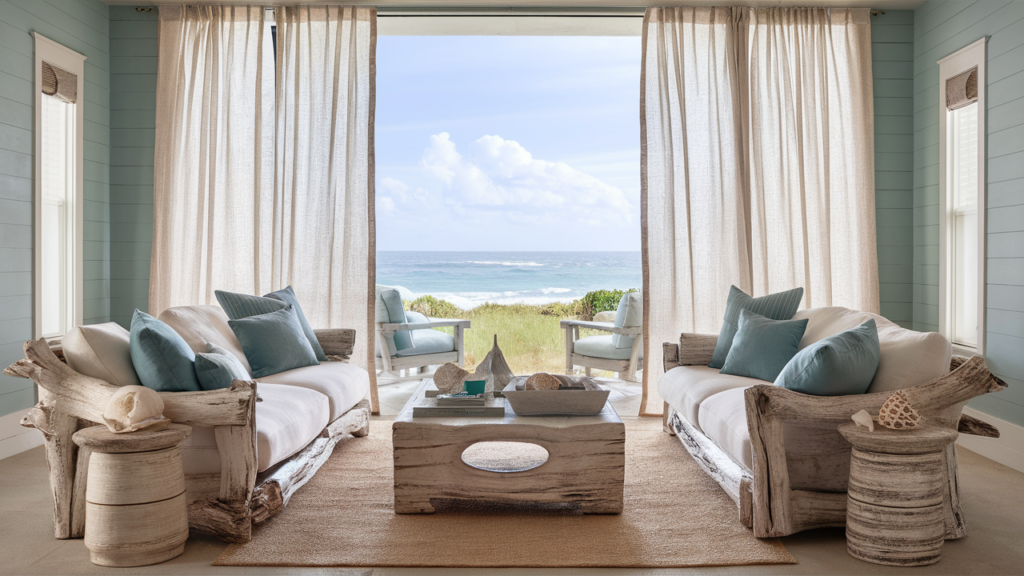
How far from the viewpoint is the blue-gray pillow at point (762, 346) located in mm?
3279

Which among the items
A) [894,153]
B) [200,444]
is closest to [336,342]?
[200,444]

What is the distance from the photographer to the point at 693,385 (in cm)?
337

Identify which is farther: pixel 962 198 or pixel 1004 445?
pixel 962 198

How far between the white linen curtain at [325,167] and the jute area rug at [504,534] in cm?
176

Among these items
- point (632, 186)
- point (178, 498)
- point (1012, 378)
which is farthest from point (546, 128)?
point (178, 498)

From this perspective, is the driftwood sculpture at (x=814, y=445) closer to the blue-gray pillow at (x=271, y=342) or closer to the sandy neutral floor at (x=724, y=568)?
the sandy neutral floor at (x=724, y=568)

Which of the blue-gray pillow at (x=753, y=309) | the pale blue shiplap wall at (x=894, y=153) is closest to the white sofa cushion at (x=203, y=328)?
the blue-gray pillow at (x=753, y=309)

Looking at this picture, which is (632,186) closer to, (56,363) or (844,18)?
(844,18)

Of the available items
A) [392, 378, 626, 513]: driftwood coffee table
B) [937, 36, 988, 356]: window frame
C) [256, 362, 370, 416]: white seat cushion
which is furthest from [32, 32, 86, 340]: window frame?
[937, 36, 988, 356]: window frame

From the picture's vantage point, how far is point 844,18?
459cm

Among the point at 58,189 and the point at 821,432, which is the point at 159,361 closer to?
the point at 821,432

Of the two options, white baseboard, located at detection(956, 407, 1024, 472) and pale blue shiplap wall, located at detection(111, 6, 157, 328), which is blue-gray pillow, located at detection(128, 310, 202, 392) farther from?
white baseboard, located at detection(956, 407, 1024, 472)

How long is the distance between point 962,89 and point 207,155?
4879mm

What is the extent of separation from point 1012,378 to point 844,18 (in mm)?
2601
